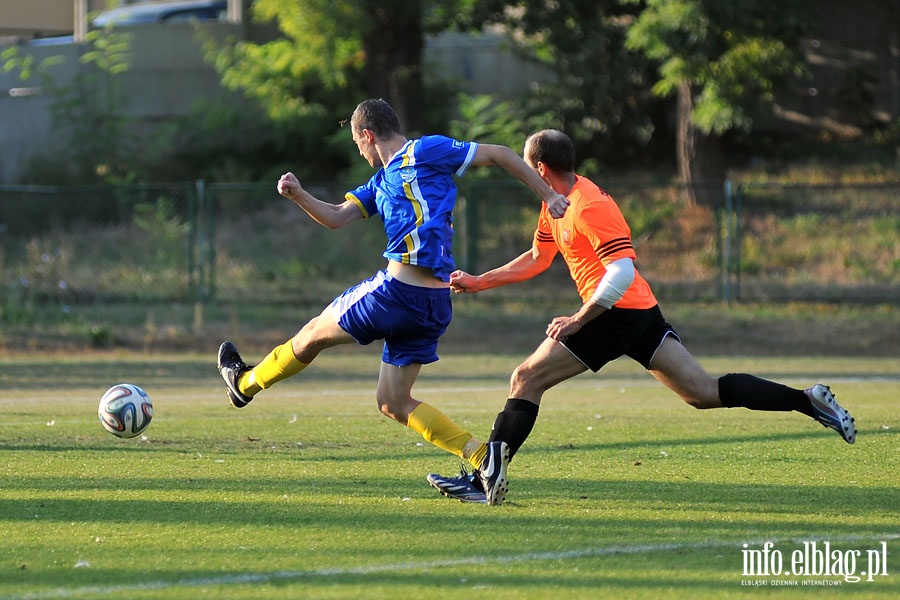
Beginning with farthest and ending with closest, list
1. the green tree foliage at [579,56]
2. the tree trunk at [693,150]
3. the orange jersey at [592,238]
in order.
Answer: the green tree foliage at [579,56], the tree trunk at [693,150], the orange jersey at [592,238]

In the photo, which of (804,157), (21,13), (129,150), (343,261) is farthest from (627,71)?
(21,13)

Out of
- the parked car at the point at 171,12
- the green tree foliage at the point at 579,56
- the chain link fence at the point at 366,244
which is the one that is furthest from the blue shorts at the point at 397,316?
the parked car at the point at 171,12

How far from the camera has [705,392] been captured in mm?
6660

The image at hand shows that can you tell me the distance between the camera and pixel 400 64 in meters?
24.7

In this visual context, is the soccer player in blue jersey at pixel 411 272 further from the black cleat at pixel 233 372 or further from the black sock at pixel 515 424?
the black cleat at pixel 233 372

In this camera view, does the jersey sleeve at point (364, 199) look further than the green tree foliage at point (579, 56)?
No

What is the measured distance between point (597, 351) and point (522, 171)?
1092 mm

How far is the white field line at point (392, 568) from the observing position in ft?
15.5

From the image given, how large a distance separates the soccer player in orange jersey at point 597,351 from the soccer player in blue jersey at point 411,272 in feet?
0.63

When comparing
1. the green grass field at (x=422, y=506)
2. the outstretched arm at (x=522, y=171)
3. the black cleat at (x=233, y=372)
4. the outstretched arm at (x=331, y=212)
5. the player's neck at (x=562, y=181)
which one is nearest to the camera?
the green grass field at (x=422, y=506)

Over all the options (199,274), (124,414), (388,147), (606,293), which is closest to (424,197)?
(388,147)

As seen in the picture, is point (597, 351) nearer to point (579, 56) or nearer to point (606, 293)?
point (606, 293)

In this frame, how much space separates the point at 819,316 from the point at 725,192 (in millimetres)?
2393

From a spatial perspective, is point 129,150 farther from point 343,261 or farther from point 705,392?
point 705,392
